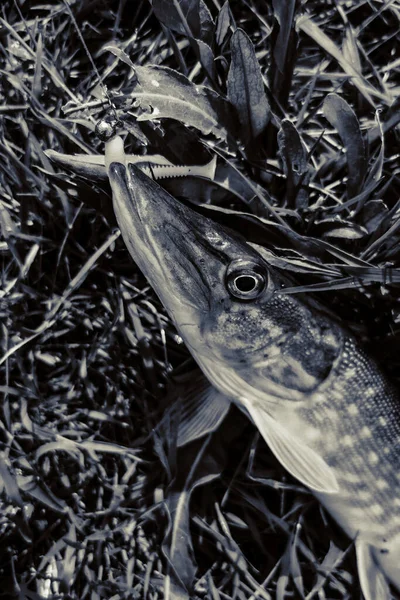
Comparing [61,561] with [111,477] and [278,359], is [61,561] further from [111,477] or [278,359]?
[278,359]

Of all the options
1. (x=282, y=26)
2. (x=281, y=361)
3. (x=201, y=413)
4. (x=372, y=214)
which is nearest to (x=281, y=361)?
(x=281, y=361)

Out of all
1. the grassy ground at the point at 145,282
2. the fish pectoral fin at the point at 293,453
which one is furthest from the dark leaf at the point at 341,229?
the fish pectoral fin at the point at 293,453

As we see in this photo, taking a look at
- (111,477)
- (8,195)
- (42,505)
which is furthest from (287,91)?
(42,505)

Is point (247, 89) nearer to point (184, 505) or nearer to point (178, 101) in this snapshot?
point (178, 101)

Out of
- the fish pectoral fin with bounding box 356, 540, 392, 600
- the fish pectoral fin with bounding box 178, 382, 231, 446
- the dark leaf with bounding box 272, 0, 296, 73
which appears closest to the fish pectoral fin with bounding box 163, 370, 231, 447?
the fish pectoral fin with bounding box 178, 382, 231, 446

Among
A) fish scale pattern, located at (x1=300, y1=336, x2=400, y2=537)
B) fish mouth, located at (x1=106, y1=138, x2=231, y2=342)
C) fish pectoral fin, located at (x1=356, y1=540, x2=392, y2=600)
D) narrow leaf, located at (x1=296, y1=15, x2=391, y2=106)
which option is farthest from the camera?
narrow leaf, located at (x1=296, y1=15, x2=391, y2=106)

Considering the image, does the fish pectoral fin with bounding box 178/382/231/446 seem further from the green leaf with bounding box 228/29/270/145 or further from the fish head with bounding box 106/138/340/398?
the green leaf with bounding box 228/29/270/145
